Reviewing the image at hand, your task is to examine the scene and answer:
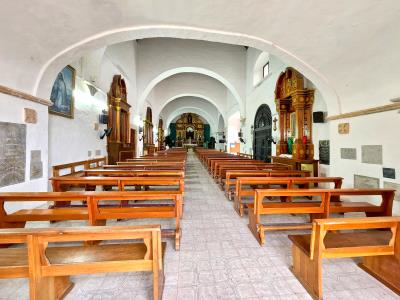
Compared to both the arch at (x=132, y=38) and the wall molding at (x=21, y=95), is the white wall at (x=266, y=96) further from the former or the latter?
the wall molding at (x=21, y=95)

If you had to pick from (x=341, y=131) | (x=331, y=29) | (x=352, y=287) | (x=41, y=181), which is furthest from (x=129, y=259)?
(x=341, y=131)

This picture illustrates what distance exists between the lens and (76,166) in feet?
18.4

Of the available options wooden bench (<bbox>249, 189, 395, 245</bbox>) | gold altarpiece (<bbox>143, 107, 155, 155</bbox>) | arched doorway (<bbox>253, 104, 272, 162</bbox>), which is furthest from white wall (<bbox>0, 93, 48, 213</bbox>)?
gold altarpiece (<bbox>143, 107, 155, 155</bbox>)

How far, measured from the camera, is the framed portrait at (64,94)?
15.4 feet

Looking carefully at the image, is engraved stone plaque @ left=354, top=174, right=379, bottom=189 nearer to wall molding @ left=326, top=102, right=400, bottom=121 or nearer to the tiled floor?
wall molding @ left=326, top=102, right=400, bottom=121

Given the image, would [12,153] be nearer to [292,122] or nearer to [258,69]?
[292,122]

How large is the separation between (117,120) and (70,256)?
7.19 m

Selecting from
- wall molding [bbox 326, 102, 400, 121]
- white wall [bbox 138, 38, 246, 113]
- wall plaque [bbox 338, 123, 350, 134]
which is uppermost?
white wall [bbox 138, 38, 246, 113]

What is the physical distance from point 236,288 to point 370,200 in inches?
142

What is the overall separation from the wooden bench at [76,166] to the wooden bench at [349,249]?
4.52m

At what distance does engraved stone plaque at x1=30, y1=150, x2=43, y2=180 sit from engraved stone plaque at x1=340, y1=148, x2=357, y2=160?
19.2ft

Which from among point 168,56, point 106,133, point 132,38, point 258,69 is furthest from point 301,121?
point 168,56

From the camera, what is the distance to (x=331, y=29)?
3.45m

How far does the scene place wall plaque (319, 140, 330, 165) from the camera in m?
5.53
